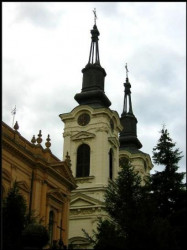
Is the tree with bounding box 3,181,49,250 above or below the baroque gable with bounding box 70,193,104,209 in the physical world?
below

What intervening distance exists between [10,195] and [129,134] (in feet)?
131

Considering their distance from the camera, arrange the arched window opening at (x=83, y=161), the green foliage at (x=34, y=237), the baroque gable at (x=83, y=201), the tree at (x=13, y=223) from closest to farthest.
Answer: the green foliage at (x=34, y=237)
the tree at (x=13, y=223)
the baroque gable at (x=83, y=201)
the arched window opening at (x=83, y=161)

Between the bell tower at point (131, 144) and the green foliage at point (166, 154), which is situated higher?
the bell tower at point (131, 144)

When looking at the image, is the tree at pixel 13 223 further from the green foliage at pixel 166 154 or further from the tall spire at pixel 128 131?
the tall spire at pixel 128 131

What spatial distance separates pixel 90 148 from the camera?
152 feet

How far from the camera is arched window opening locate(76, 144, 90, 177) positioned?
45869mm

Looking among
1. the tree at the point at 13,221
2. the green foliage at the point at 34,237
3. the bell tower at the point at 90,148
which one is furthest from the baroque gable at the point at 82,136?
the green foliage at the point at 34,237

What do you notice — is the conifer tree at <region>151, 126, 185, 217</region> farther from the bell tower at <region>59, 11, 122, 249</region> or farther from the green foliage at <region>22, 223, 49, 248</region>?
the bell tower at <region>59, 11, 122, 249</region>

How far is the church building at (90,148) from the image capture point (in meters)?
43.4

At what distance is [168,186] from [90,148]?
2235 centimetres

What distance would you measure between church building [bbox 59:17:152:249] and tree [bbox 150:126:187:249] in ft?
59.8

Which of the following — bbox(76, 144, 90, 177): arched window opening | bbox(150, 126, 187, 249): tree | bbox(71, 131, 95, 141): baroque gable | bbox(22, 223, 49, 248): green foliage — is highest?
bbox(71, 131, 95, 141): baroque gable

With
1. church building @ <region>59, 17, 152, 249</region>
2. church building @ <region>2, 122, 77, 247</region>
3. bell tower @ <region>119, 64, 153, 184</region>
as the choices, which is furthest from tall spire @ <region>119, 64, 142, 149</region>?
church building @ <region>2, 122, 77, 247</region>

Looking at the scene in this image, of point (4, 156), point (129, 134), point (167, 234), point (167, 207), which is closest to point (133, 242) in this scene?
point (167, 234)
